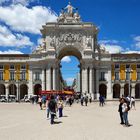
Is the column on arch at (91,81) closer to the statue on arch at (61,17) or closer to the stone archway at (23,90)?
the statue on arch at (61,17)

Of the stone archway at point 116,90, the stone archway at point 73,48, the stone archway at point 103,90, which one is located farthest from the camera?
the stone archway at point 116,90

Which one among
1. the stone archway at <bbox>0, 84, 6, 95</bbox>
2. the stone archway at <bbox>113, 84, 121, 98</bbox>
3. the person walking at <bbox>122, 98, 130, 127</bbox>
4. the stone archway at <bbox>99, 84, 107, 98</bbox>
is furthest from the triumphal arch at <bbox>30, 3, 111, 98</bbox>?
the person walking at <bbox>122, 98, 130, 127</bbox>

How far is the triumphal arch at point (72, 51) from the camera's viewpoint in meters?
95.1

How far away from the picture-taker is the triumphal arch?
312 feet

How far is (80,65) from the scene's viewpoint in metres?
100

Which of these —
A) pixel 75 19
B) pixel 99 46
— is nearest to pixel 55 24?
pixel 75 19

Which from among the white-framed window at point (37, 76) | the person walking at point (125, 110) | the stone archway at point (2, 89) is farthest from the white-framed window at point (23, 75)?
the person walking at point (125, 110)

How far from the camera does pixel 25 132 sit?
21.0m

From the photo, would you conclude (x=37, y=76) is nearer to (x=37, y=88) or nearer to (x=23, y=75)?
(x=23, y=75)

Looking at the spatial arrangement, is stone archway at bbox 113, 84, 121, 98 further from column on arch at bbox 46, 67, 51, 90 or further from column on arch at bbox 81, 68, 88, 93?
column on arch at bbox 46, 67, 51, 90

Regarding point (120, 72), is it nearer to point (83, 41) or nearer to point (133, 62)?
point (133, 62)

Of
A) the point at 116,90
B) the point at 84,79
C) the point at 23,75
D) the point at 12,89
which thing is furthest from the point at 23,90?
the point at 116,90

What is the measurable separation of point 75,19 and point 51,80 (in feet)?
58.1

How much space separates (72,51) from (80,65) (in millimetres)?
4271
